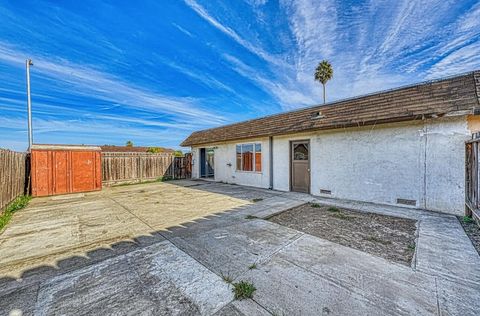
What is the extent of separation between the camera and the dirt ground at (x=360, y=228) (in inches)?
123

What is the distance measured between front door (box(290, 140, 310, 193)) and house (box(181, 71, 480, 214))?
0.01 meters

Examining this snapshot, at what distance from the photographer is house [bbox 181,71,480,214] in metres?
4.88

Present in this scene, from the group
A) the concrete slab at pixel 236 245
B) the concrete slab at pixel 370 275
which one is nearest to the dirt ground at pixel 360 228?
the concrete slab at pixel 370 275

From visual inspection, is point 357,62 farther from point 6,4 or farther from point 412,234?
point 6,4

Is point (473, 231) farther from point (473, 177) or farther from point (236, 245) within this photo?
point (236, 245)

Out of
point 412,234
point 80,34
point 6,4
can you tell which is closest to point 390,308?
point 412,234

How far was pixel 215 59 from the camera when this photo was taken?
450 inches

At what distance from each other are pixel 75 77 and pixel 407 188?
577 inches

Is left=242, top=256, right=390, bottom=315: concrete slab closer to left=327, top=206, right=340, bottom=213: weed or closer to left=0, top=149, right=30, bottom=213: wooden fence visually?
left=327, top=206, right=340, bottom=213: weed

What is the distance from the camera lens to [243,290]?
2098 mm

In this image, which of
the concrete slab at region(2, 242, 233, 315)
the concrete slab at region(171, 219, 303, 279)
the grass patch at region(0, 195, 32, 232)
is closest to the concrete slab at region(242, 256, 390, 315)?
the concrete slab at region(171, 219, 303, 279)

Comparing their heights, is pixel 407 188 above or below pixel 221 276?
above

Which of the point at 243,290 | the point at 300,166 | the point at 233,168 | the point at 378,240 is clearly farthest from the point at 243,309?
the point at 233,168

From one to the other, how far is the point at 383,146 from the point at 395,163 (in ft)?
1.99
